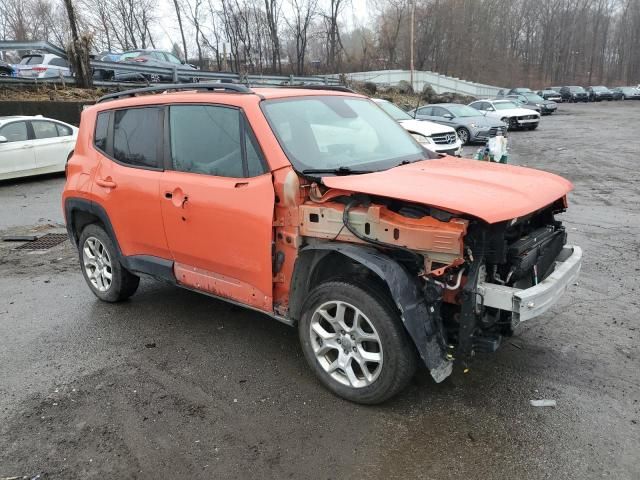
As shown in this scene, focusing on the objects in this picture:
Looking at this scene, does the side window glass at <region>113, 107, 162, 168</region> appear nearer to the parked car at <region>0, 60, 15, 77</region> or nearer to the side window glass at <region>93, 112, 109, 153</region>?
the side window glass at <region>93, 112, 109, 153</region>

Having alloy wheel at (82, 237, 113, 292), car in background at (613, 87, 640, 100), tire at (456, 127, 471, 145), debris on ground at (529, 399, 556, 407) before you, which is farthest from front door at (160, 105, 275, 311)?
car in background at (613, 87, 640, 100)

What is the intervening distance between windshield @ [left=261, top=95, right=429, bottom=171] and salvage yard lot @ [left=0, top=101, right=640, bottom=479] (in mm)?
1534

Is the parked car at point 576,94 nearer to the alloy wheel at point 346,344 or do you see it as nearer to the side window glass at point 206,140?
the side window glass at point 206,140

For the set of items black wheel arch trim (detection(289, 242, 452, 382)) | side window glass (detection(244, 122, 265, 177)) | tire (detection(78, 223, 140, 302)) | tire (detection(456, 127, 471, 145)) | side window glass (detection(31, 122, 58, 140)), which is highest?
side window glass (detection(244, 122, 265, 177))

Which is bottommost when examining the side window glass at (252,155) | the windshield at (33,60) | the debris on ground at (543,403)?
the debris on ground at (543,403)

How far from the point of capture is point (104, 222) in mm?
4809

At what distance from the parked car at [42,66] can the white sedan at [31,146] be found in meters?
7.78

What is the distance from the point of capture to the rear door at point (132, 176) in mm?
4262

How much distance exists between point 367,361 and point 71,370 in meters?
2.29

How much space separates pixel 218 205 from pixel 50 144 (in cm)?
1085

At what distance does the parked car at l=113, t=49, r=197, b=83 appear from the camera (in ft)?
68.2

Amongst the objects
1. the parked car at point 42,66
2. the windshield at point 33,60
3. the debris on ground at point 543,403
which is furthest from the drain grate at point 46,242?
the windshield at point 33,60

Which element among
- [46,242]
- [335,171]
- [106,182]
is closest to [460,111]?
[46,242]

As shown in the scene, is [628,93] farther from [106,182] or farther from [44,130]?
[106,182]
